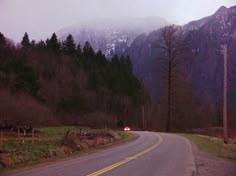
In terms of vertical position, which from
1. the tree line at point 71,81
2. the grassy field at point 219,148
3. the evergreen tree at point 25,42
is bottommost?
the grassy field at point 219,148

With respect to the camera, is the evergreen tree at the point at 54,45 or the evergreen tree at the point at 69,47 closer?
the evergreen tree at the point at 54,45

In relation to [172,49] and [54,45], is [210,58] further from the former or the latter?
[172,49]

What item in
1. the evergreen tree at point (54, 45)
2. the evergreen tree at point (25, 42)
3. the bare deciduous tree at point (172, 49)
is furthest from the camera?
the evergreen tree at point (54, 45)

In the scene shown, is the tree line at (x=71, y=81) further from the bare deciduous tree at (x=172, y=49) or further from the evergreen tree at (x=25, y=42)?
the bare deciduous tree at (x=172, y=49)

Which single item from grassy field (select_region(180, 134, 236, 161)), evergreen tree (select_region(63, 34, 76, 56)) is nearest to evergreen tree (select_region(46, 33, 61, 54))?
evergreen tree (select_region(63, 34, 76, 56))

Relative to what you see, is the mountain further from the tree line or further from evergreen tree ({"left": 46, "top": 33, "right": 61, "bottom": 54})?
evergreen tree ({"left": 46, "top": 33, "right": 61, "bottom": 54})

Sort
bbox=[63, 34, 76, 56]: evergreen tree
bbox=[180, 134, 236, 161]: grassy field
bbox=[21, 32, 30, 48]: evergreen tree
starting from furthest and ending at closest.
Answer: bbox=[63, 34, 76, 56]: evergreen tree, bbox=[21, 32, 30, 48]: evergreen tree, bbox=[180, 134, 236, 161]: grassy field

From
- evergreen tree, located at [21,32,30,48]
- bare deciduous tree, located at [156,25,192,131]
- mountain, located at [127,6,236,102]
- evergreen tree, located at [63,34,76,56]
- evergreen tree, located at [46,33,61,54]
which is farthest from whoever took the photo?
mountain, located at [127,6,236,102]

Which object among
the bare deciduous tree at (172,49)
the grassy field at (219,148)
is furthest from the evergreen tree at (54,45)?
the grassy field at (219,148)

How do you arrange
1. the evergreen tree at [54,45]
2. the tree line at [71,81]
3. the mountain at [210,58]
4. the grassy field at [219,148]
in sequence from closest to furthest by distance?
the grassy field at [219,148], the tree line at [71,81], the evergreen tree at [54,45], the mountain at [210,58]

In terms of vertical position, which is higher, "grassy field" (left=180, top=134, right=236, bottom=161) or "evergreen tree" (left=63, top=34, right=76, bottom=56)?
"evergreen tree" (left=63, top=34, right=76, bottom=56)

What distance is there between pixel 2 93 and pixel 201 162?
2929 centimetres

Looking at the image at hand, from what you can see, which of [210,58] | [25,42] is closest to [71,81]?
[25,42]

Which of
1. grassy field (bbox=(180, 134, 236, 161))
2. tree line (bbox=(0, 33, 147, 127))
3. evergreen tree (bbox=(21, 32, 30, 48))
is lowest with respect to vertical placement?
grassy field (bbox=(180, 134, 236, 161))
